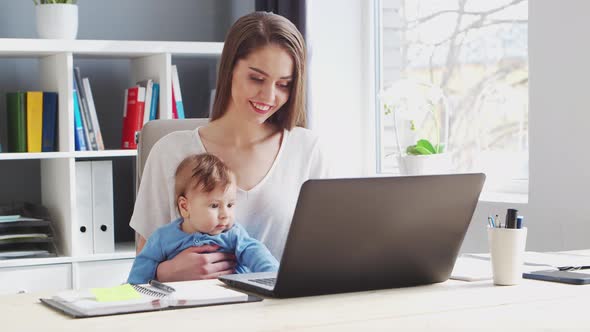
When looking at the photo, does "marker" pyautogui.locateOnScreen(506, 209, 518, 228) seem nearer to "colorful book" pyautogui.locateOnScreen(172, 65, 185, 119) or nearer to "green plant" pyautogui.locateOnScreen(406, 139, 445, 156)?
"green plant" pyautogui.locateOnScreen(406, 139, 445, 156)

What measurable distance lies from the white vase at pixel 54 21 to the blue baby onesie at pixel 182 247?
5.12 ft

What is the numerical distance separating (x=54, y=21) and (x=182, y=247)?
164 cm

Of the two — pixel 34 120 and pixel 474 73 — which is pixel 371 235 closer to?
pixel 474 73

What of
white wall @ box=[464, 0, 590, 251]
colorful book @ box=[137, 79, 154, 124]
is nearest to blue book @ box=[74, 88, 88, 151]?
colorful book @ box=[137, 79, 154, 124]

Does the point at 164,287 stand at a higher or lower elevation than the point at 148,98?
lower

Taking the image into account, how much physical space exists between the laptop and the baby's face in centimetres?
29

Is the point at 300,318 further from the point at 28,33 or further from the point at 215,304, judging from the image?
the point at 28,33

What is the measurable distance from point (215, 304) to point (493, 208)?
5.49 feet

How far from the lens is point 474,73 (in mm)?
3244

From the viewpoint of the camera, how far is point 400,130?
363cm

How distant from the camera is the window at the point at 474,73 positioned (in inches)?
121

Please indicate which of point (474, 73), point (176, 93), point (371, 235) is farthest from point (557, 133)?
point (176, 93)

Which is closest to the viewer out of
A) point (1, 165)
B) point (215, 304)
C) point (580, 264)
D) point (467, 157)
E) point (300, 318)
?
point (300, 318)

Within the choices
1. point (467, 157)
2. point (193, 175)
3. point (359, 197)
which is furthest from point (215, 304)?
point (467, 157)
